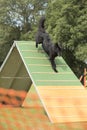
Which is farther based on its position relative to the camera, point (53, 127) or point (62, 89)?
point (62, 89)

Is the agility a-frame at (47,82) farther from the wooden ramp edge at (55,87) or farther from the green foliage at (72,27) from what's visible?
the green foliage at (72,27)

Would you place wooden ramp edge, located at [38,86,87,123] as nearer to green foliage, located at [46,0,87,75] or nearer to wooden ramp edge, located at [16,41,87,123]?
wooden ramp edge, located at [16,41,87,123]

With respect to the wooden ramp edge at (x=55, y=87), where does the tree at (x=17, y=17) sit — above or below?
below

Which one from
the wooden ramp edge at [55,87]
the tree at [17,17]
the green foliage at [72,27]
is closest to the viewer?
the wooden ramp edge at [55,87]

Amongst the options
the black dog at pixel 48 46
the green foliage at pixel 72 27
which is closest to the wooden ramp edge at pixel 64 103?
the black dog at pixel 48 46

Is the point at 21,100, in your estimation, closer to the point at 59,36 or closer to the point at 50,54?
the point at 50,54

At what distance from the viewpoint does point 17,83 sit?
39.3 ft

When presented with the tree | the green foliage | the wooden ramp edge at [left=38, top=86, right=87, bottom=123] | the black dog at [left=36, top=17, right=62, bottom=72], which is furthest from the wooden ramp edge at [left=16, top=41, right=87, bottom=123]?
the tree

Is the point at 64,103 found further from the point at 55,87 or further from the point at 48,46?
the point at 48,46

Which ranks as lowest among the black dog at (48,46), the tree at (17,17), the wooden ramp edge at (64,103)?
the tree at (17,17)

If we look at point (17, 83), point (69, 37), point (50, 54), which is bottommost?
point (69, 37)

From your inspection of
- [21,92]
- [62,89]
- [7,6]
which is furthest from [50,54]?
[7,6]

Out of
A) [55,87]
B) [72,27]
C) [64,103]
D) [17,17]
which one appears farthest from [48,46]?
[17,17]

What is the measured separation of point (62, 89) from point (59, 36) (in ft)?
75.1
